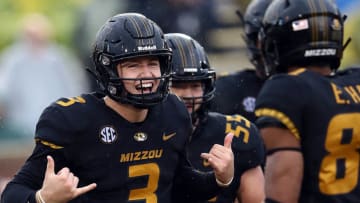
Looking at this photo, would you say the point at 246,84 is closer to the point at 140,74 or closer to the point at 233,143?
the point at 233,143

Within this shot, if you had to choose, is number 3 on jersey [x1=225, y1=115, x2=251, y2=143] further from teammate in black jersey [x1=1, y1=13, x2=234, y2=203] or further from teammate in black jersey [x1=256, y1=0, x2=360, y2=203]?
teammate in black jersey [x1=1, y1=13, x2=234, y2=203]

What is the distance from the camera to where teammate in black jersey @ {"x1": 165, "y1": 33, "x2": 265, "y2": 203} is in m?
5.67

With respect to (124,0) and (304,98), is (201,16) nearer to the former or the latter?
(124,0)

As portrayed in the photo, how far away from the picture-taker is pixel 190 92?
5.71m

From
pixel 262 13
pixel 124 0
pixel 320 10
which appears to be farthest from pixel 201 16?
pixel 320 10

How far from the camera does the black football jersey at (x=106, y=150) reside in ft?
16.2

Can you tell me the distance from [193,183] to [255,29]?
66.8 inches

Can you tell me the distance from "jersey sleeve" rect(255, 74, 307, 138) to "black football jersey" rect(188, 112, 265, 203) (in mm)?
96

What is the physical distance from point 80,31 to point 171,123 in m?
5.88

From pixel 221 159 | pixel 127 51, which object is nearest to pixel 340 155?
pixel 221 159

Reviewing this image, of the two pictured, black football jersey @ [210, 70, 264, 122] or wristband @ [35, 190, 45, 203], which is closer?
wristband @ [35, 190, 45, 203]

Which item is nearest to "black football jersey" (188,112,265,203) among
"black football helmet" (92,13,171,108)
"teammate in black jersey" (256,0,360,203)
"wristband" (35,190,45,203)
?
"teammate in black jersey" (256,0,360,203)

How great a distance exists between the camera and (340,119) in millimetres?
5730

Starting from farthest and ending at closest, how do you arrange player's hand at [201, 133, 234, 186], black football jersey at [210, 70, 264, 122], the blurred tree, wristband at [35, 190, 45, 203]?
the blurred tree, black football jersey at [210, 70, 264, 122], player's hand at [201, 133, 234, 186], wristband at [35, 190, 45, 203]
